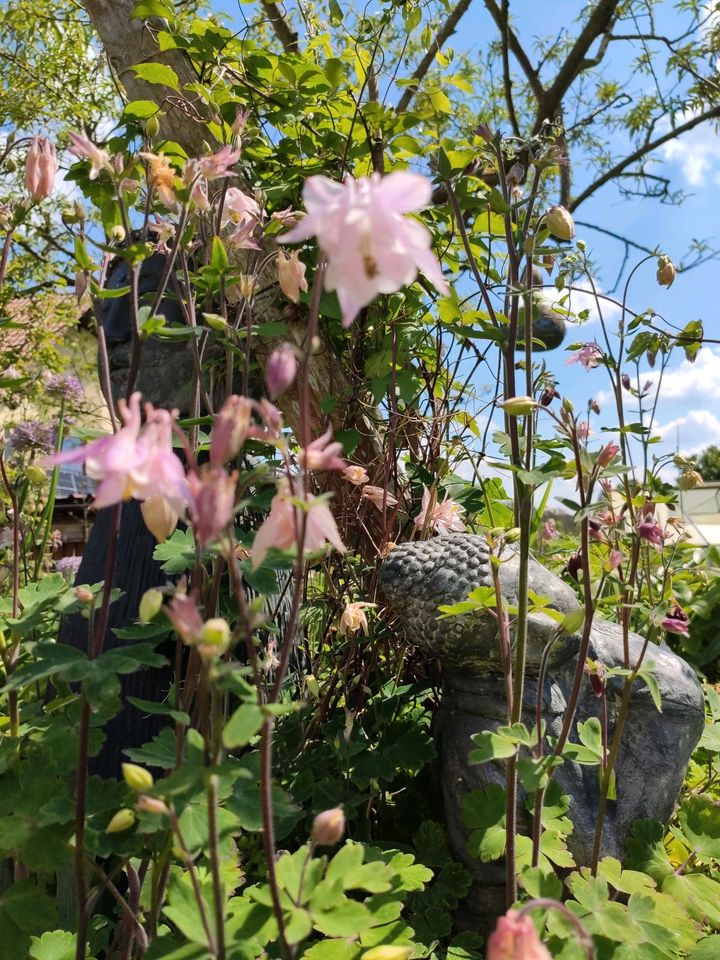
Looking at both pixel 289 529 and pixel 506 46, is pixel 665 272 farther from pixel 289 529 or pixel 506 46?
pixel 506 46

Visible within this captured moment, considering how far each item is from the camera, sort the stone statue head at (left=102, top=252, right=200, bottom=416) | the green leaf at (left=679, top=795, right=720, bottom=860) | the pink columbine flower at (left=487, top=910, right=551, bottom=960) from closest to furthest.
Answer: the pink columbine flower at (left=487, top=910, right=551, bottom=960) < the green leaf at (left=679, top=795, right=720, bottom=860) < the stone statue head at (left=102, top=252, right=200, bottom=416)

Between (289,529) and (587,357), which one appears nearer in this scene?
(289,529)

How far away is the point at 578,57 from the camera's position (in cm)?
529

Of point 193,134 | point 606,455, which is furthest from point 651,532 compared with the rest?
point 193,134

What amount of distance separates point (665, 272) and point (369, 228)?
132 centimetres

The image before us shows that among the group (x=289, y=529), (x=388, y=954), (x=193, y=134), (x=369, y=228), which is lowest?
(x=388, y=954)

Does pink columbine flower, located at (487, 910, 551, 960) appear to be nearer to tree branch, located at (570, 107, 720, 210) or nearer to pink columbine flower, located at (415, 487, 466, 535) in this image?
pink columbine flower, located at (415, 487, 466, 535)

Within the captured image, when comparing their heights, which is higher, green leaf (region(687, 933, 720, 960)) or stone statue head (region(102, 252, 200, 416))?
stone statue head (region(102, 252, 200, 416))

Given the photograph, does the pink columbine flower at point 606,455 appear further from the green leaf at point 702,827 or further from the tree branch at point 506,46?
the tree branch at point 506,46

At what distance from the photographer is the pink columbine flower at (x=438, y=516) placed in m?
2.01

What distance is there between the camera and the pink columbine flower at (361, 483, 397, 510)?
77.4 inches

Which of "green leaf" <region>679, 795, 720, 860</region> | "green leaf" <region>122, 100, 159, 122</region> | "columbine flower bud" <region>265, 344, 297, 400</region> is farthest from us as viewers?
"green leaf" <region>122, 100, 159, 122</region>

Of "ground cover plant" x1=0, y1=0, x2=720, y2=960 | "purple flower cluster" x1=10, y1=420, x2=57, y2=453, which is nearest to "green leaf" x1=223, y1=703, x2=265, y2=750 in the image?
Answer: "ground cover plant" x1=0, y1=0, x2=720, y2=960

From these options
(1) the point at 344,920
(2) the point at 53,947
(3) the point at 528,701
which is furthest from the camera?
(3) the point at 528,701
